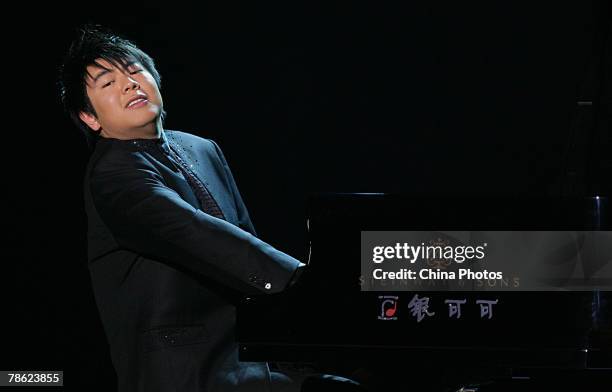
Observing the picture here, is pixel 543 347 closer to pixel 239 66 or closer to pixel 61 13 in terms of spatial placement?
pixel 239 66

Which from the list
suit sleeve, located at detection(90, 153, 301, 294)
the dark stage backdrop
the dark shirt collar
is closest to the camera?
suit sleeve, located at detection(90, 153, 301, 294)

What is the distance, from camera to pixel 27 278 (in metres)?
3.65

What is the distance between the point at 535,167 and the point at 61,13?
6.59 feet

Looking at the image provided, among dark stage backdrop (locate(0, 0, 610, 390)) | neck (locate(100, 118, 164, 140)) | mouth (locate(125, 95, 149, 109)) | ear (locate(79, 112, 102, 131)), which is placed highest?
dark stage backdrop (locate(0, 0, 610, 390))

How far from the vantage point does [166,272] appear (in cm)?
202

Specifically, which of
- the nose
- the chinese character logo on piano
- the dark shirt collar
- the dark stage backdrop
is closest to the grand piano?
the chinese character logo on piano

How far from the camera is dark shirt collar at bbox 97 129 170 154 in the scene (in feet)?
Result: 6.85

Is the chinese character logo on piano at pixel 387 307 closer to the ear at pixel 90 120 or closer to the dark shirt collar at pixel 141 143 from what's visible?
the dark shirt collar at pixel 141 143

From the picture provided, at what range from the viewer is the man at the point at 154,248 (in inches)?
76.0

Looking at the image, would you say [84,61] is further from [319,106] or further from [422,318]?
[319,106]

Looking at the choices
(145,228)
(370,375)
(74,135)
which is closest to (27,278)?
(74,135)

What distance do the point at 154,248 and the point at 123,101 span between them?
0.39 metres

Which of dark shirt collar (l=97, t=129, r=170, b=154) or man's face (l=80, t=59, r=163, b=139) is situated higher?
man's face (l=80, t=59, r=163, b=139)

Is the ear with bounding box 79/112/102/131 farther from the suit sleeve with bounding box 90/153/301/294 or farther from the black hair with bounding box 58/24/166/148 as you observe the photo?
the suit sleeve with bounding box 90/153/301/294
